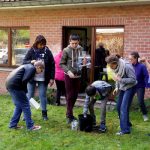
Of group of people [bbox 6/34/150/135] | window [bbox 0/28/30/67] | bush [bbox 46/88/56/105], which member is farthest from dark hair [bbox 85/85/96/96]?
window [bbox 0/28/30/67]

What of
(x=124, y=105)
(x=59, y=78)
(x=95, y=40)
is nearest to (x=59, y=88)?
(x=59, y=78)

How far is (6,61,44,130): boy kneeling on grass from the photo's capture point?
6.39 m

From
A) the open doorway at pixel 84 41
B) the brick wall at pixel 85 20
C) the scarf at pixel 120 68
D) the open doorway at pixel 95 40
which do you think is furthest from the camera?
the open doorway at pixel 84 41

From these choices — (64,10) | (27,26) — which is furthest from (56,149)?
(27,26)

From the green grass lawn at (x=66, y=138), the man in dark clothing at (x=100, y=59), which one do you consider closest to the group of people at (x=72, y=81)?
the green grass lawn at (x=66, y=138)

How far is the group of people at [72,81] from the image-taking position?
6.35m

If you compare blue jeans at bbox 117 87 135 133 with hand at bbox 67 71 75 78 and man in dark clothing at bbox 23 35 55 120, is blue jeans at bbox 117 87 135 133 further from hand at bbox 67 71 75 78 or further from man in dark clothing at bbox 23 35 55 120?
man in dark clothing at bbox 23 35 55 120

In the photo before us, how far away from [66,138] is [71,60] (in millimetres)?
1648

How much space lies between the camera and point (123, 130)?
6.66 m

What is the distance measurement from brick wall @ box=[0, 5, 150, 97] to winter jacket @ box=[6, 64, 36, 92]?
134 inches

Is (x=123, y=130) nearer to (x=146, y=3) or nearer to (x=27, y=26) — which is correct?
(x=146, y=3)

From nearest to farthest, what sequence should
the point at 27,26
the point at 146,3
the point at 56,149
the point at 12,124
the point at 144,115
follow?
the point at 56,149 → the point at 12,124 → the point at 144,115 → the point at 146,3 → the point at 27,26

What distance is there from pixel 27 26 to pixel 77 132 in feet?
16.6

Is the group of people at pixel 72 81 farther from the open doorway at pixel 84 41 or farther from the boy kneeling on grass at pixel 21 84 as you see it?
the open doorway at pixel 84 41
